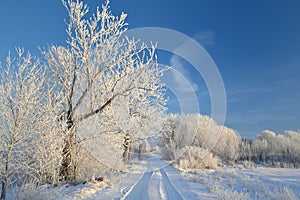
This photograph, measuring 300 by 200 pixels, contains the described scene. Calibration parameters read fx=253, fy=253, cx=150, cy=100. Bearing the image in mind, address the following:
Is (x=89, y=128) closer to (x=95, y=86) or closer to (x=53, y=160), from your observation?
(x=95, y=86)

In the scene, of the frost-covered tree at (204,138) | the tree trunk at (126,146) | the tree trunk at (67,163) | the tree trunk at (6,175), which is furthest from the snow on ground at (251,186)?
the frost-covered tree at (204,138)

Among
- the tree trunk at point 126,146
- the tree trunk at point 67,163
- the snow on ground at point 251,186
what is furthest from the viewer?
the tree trunk at point 126,146

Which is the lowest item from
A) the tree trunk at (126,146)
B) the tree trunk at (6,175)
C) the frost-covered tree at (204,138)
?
the tree trunk at (6,175)

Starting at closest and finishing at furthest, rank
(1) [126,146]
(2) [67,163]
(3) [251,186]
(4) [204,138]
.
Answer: (2) [67,163]
(3) [251,186]
(1) [126,146]
(4) [204,138]

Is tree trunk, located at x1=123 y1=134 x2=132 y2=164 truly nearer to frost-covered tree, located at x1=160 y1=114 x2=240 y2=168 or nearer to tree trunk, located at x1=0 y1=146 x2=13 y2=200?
tree trunk, located at x1=0 y1=146 x2=13 y2=200

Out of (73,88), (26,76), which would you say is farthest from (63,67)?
(26,76)

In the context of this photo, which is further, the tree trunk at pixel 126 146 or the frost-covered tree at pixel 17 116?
the tree trunk at pixel 126 146

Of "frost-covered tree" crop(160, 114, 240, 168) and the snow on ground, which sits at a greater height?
"frost-covered tree" crop(160, 114, 240, 168)

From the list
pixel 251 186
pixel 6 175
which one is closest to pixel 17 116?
pixel 6 175

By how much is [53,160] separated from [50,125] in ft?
3.77

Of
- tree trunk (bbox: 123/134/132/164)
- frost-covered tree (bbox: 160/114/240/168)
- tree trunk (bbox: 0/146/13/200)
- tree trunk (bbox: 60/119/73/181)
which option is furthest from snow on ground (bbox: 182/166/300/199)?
frost-covered tree (bbox: 160/114/240/168)

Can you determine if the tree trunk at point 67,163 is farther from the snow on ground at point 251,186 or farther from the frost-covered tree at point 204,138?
the frost-covered tree at point 204,138

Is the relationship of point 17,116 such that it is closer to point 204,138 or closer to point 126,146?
point 126,146

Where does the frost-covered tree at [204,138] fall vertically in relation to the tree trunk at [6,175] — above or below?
above
